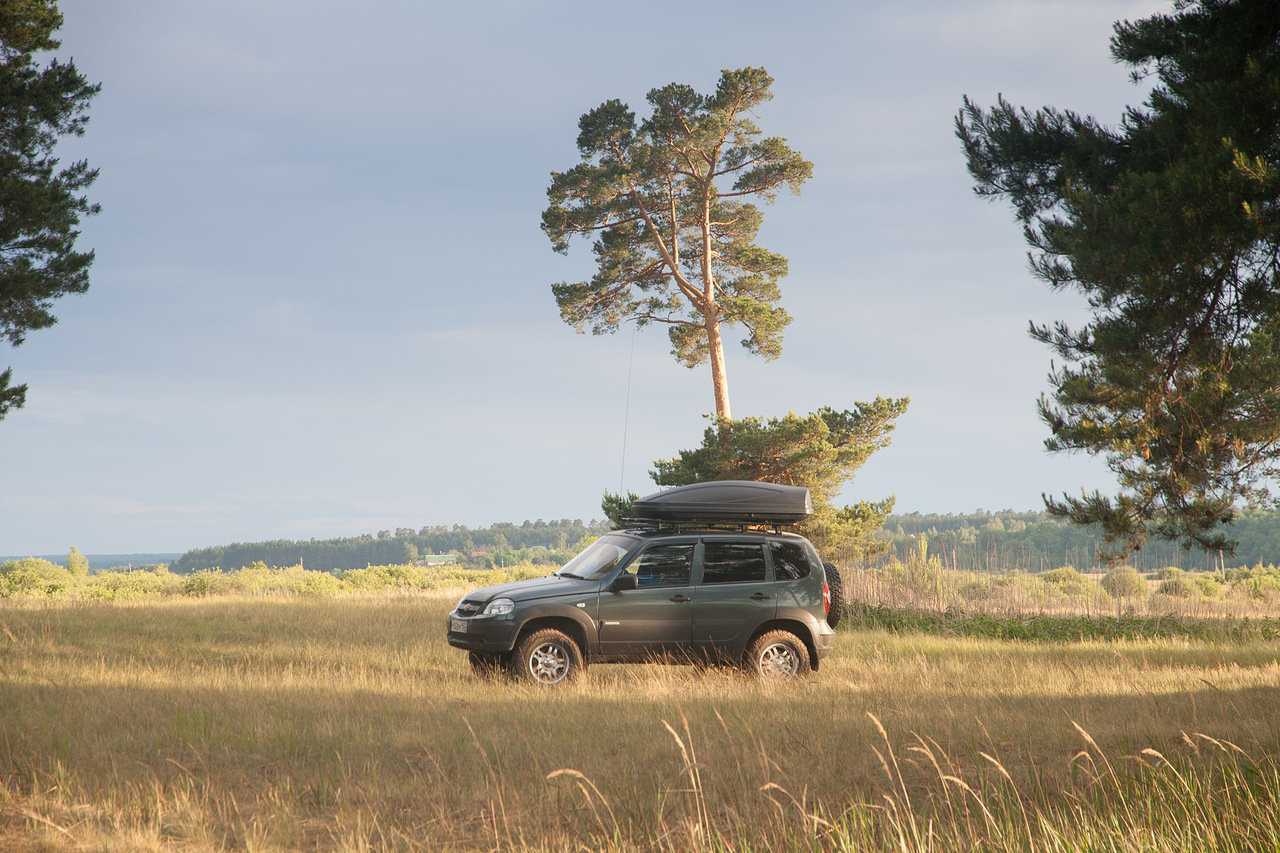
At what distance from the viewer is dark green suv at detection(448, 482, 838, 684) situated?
34.0ft

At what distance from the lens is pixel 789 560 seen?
37.1 feet

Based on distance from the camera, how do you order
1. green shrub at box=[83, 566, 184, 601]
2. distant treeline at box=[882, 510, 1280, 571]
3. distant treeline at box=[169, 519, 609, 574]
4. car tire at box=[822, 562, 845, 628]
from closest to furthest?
car tire at box=[822, 562, 845, 628]
distant treeline at box=[882, 510, 1280, 571]
green shrub at box=[83, 566, 184, 601]
distant treeline at box=[169, 519, 609, 574]

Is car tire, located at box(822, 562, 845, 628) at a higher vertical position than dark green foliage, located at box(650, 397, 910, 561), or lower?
lower

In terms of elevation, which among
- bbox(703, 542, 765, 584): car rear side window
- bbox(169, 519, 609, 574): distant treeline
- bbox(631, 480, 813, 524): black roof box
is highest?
bbox(631, 480, 813, 524): black roof box

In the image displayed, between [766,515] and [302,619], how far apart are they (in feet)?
38.1

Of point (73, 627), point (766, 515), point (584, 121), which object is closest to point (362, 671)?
point (766, 515)

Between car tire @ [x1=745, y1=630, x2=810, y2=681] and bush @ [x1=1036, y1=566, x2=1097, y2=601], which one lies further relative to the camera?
bush @ [x1=1036, y1=566, x2=1097, y2=601]

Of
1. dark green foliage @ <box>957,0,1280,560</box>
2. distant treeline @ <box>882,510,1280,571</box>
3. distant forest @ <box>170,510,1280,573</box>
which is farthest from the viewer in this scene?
distant forest @ <box>170,510,1280,573</box>

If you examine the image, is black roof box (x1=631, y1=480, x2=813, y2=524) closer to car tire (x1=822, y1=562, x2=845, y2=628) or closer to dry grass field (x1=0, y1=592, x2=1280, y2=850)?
car tire (x1=822, y1=562, x2=845, y2=628)

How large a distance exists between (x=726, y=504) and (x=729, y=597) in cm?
129

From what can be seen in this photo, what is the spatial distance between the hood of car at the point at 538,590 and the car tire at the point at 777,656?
7.34 ft

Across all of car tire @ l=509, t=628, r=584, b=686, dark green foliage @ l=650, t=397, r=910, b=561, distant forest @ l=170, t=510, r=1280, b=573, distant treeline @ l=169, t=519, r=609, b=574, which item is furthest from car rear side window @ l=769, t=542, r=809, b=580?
distant treeline @ l=169, t=519, r=609, b=574

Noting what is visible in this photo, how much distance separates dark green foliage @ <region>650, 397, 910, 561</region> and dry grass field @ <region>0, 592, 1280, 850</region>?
9.45 meters

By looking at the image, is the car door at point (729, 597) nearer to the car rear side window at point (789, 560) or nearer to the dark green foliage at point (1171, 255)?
the car rear side window at point (789, 560)
